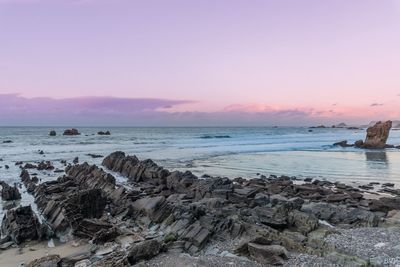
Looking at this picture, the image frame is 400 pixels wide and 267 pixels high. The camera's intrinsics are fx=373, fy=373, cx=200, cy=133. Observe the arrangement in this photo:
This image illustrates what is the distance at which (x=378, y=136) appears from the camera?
223ft

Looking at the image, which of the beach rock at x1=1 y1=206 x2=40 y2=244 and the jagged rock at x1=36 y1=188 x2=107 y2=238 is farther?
the jagged rock at x1=36 y1=188 x2=107 y2=238

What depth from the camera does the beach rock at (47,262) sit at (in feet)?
37.2

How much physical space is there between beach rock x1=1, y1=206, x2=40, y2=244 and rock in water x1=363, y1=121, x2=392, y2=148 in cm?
6158

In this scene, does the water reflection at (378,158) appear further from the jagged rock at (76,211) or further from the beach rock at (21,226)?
the beach rock at (21,226)

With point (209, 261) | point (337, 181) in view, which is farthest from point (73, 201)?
point (337, 181)

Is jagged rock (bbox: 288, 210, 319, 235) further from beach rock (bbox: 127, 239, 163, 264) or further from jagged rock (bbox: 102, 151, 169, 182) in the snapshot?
jagged rock (bbox: 102, 151, 169, 182)

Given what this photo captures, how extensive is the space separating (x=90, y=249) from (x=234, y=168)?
25.1 meters

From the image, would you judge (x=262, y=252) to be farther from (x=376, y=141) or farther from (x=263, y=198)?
(x=376, y=141)

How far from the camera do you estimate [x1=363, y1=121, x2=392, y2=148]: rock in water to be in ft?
216

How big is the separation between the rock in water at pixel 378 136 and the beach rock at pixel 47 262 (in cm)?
6340

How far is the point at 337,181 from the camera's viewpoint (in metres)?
28.0

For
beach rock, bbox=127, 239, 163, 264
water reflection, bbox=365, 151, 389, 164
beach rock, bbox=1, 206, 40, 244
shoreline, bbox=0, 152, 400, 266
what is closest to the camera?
beach rock, bbox=127, 239, 163, 264

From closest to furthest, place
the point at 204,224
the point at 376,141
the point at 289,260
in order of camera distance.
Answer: the point at 289,260 < the point at 204,224 < the point at 376,141

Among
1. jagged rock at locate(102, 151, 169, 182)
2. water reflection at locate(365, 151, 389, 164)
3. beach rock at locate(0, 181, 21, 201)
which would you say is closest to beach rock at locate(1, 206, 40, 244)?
beach rock at locate(0, 181, 21, 201)
